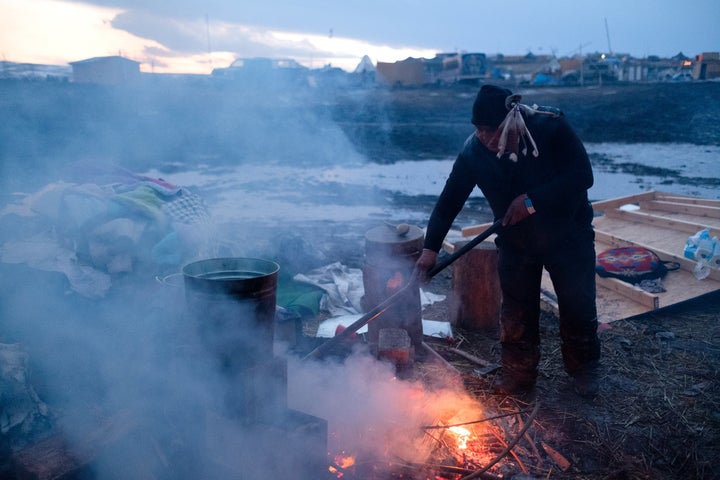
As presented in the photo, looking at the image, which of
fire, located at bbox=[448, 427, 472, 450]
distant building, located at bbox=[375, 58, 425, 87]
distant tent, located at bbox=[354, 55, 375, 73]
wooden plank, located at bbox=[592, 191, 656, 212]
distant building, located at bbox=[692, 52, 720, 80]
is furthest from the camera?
distant tent, located at bbox=[354, 55, 375, 73]

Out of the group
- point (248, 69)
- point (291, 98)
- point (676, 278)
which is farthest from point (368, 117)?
point (676, 278)

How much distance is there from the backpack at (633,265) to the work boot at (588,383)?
2.50m

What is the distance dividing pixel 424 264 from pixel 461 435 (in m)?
1.28

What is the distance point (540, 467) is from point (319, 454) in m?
1.45

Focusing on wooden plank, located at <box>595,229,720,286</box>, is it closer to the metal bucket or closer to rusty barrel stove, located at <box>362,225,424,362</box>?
rusty barrel stove, located at <box>362,225,424,362</box>

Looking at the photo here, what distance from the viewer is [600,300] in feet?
18.8

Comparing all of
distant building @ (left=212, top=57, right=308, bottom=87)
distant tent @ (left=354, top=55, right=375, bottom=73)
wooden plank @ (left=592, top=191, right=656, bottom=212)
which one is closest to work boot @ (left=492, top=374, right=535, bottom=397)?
wooden plank @ (left=592, top=191, right=656, bottom=212)

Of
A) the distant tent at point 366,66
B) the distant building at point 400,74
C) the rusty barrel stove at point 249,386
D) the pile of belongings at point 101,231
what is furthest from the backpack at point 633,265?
the distant tent at point 366,66

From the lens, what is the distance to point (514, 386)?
13.3 feet

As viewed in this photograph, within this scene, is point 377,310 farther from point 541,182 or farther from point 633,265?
point 633,265

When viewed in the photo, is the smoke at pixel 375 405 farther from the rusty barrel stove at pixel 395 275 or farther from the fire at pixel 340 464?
the rusty barrel stove at pixel 395 275

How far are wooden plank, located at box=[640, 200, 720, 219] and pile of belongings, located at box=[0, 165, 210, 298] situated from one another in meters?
7.15

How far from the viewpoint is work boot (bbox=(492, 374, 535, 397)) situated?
404 centimetres

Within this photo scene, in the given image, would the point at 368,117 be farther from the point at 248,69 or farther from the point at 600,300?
the point at 600,300
